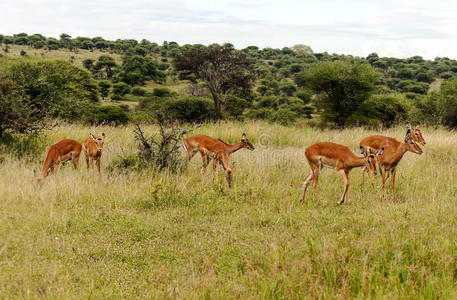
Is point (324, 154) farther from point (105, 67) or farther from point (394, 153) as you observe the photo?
point (105, 67)

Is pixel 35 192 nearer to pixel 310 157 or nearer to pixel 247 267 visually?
pixel 247 267

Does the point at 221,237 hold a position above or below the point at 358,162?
below

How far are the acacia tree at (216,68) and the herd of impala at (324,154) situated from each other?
34.4m

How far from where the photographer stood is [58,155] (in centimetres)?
847

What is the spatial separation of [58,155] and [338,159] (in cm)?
583

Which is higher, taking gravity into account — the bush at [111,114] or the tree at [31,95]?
the tree at [31,95]

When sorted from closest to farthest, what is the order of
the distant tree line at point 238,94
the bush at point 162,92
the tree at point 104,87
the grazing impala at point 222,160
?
the grazing impala at point 222,160, the distant tree line at point 238,94, the tree at point 104,87, the bush at point 162,92

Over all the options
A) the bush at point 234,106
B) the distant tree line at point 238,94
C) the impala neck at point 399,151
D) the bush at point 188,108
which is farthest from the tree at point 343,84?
the impala neck at point 399,151

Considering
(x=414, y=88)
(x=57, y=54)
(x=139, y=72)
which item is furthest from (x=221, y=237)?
(x=57, y=54)

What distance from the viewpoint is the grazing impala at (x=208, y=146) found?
9.09 meters

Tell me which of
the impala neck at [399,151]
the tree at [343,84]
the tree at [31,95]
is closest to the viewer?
the impala neck at [399,151]

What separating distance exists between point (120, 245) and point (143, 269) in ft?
2.94

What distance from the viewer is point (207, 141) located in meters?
9.38

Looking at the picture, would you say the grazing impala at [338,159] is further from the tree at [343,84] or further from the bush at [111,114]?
the tree at [343,84]
